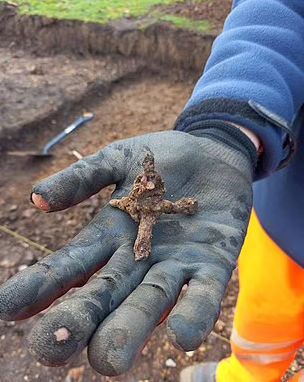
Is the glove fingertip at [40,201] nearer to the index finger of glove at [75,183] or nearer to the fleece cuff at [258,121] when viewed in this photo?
the index finger of glove at [75,183]

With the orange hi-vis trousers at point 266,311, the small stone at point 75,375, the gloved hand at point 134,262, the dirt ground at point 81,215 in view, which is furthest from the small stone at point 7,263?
the gloved hand at point 134,262

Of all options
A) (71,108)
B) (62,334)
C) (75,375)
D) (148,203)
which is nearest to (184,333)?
(62,334)

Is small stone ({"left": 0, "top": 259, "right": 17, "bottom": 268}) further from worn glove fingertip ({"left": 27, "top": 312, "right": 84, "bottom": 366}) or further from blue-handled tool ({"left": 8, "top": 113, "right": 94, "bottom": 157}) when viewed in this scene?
worn glove fingertip ({"left": 27, "top": 312, "right": 84, "bottom": 366})

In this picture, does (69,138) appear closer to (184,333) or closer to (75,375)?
(75,375)

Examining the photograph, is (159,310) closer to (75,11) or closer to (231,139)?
(231,139)

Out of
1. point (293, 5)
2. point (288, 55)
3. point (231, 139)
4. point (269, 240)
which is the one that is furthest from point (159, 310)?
point (293, 5)
